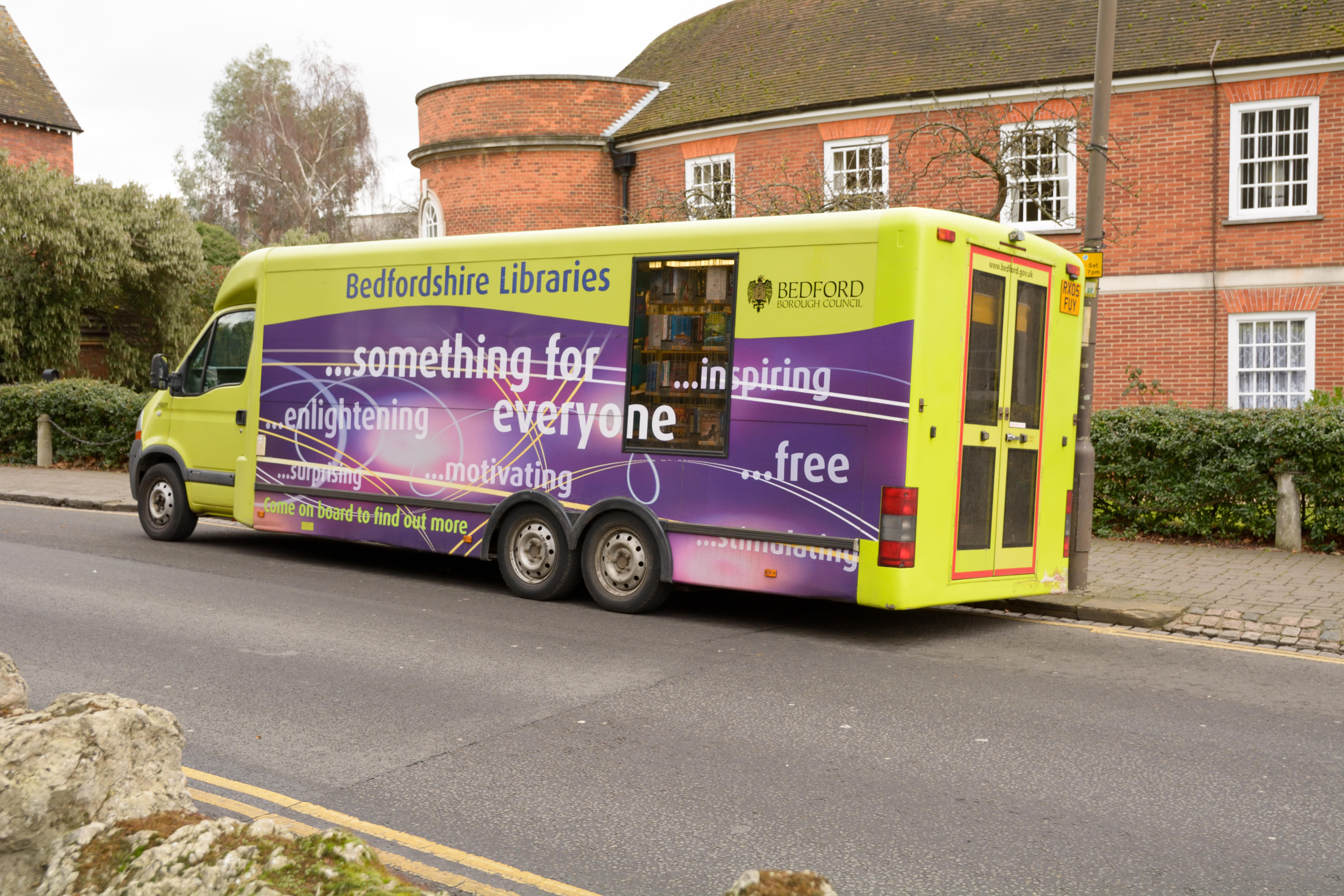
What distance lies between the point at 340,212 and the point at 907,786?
5276cm

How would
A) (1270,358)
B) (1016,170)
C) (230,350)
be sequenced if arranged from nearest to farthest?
1. (230,350)
2. (1016,170)
3. (1270,358)

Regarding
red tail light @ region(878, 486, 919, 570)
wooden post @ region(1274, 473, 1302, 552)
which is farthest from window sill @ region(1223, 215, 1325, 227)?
red tail light @ region(878, 486, 919, 570)

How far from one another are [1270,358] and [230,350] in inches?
595

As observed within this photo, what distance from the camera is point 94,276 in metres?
26.1

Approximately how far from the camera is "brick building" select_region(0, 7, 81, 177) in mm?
37250

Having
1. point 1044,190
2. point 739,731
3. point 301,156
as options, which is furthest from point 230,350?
point 301,156

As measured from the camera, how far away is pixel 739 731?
5.81 metres

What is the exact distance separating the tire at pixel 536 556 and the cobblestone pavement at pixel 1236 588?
4.29 meters

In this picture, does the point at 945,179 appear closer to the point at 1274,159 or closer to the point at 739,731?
the point at 1274,159

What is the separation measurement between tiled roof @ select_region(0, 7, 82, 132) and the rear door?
3715 cm

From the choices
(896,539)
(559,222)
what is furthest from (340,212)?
(896,539)

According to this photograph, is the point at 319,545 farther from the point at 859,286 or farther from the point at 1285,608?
the point at 1285,608

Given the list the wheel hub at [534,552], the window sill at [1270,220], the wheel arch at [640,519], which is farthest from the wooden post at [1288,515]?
the window sill at [1270,220]

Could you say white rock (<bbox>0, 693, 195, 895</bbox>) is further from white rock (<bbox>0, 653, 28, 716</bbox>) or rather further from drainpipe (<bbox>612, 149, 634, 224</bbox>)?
drainpipe (<bbox>612, 149, 634, 224</bbox>)
